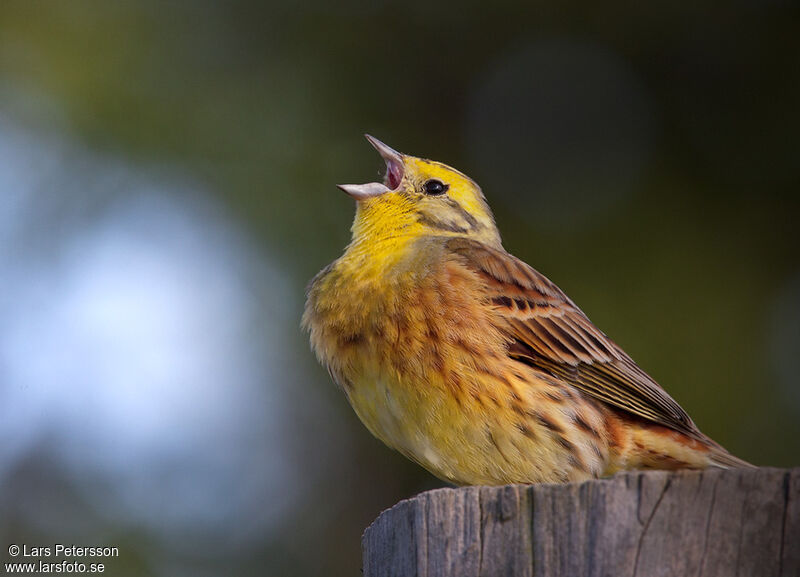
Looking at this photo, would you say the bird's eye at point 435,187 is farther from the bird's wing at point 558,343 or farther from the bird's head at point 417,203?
the bird's wing at point 558,343

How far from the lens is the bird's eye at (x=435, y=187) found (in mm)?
5004

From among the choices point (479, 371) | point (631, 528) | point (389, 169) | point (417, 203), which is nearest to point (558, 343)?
point (479, 371)

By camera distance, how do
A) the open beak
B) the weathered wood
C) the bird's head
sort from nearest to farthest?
the weathered wood → the bird's head → the open beak

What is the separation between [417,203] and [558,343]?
3.05ft

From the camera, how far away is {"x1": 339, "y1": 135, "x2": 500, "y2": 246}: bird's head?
4773 millimetres

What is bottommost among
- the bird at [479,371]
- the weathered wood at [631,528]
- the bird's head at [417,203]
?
the weathered wood at [631,528]

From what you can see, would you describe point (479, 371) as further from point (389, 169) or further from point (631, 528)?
point (631, 528)

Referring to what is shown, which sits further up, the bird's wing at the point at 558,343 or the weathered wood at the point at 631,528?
the bird's wing at the point at 558,343

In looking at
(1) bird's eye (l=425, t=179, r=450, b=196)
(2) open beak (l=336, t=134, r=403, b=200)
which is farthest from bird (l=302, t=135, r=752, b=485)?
(1) bird's eye (l=425, t=179, r=450, b=196)

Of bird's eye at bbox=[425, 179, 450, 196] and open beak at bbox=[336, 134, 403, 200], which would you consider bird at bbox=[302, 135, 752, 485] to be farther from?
bird's eye at bbox=[425, 179, 450, 196]

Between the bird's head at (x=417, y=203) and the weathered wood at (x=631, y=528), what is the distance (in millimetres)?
2422

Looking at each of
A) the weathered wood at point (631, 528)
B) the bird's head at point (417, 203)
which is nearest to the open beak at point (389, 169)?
the bird's head at point (417, 203)

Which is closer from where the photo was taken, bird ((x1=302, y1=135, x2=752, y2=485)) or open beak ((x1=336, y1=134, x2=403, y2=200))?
bird ((x1=302, y1=135, x2=752, y2=485))

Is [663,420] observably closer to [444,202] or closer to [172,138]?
[444,202]
